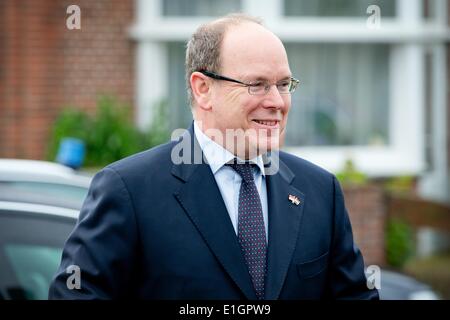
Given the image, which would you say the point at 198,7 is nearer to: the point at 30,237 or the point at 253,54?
the point at 30,237

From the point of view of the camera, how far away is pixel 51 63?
28.6ft

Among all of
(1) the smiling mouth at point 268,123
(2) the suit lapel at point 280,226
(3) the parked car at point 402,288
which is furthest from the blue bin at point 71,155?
(1) the smiling mouth at point 268,123

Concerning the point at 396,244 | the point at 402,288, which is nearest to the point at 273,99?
the point at 402,288

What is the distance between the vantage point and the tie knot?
3.00m

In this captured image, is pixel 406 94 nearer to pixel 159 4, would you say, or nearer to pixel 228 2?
pixel 228 2

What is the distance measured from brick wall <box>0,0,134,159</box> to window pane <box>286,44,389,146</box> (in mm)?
1787

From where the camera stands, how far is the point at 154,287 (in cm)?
278

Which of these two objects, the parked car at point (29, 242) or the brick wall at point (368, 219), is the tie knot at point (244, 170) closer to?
the parked car at point (29, 242)

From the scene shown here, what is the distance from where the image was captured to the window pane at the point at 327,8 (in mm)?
9297

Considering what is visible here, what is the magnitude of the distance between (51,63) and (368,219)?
131 inches

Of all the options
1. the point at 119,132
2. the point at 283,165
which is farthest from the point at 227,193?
the point at 119,132

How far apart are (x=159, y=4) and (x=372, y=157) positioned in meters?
2.71

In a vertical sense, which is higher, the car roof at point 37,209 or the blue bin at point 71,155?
the blue bin at point 71,155

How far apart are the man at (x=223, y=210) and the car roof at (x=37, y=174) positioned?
1395 millimetres
